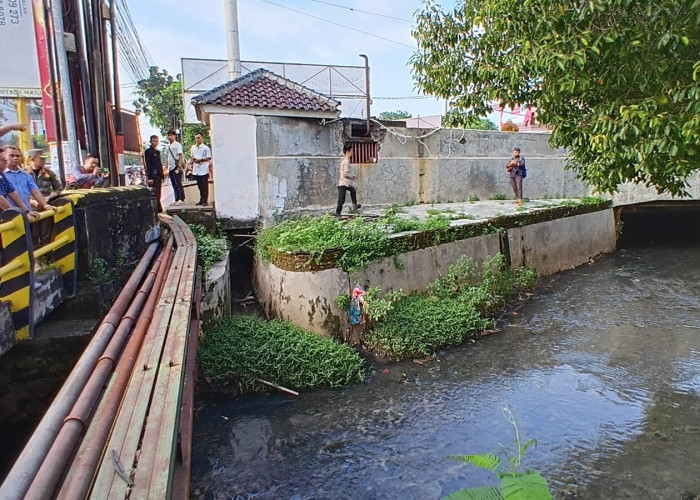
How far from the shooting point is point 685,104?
11.1 ft

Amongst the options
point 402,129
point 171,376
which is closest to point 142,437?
point 171,376

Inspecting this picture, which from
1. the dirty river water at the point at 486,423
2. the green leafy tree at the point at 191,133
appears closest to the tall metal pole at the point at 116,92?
the dirty river water at the point at 486,423

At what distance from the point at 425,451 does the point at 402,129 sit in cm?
874

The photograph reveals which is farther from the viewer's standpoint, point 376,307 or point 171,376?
point 376,307

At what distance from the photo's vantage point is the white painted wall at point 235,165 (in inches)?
370

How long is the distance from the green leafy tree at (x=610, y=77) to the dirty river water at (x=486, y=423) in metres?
2.56

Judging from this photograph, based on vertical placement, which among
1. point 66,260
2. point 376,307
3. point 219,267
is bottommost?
point 376,307

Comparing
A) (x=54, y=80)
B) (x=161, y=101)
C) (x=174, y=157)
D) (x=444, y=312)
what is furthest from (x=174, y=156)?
(x=161, y=101)

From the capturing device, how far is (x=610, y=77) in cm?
371

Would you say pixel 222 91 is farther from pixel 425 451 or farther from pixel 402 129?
pixel 425 451

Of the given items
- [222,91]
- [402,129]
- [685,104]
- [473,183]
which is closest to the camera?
[685,104]

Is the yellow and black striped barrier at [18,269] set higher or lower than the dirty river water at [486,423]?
higher

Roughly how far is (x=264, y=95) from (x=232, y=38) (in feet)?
20.9

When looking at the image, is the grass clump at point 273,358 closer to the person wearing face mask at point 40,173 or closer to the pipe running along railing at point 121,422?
the pipe running along railing at point 121,422
